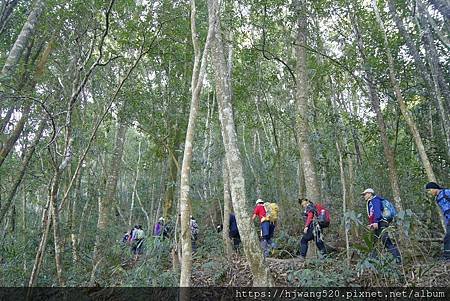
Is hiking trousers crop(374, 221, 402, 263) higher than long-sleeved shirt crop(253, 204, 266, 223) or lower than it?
lower

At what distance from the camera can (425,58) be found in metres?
9.95

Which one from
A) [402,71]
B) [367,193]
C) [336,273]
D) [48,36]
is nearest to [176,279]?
[336,273]

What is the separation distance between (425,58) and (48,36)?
968 centimetres

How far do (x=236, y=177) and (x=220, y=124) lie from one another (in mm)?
4629

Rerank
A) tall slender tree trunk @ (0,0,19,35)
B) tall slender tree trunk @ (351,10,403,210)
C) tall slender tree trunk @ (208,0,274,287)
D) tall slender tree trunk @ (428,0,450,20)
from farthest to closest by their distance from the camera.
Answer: tall slender tree trunk @ (351,10,403,210) < tall slender tree trunk @ (0,0,19,35) < tall slender tree trunk @ (428,0,450,20) < tall slender tree trunk @ (208,0,274,287)

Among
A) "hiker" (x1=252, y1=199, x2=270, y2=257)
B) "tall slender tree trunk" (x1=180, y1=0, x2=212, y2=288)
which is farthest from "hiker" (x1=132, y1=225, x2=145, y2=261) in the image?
"hiker" (x1=252, y1=199, x2=270, y2=257)

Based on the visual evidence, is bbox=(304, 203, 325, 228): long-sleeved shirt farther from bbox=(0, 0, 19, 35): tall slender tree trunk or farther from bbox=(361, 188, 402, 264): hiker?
bbox=(0, 0, 19, 35): tall slender tree trunk

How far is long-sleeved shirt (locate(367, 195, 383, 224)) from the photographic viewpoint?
6.45 meters

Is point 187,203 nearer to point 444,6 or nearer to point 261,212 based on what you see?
point 261,212

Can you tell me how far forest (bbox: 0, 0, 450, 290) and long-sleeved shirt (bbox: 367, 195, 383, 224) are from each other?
43 millimetres

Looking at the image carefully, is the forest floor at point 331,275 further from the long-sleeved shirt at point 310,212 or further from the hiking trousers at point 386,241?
the long-sleeved shirt at point 310,212

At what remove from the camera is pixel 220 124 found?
10102mm

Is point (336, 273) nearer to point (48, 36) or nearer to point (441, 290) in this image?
point (441, 290)

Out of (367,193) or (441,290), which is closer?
(441,290)
